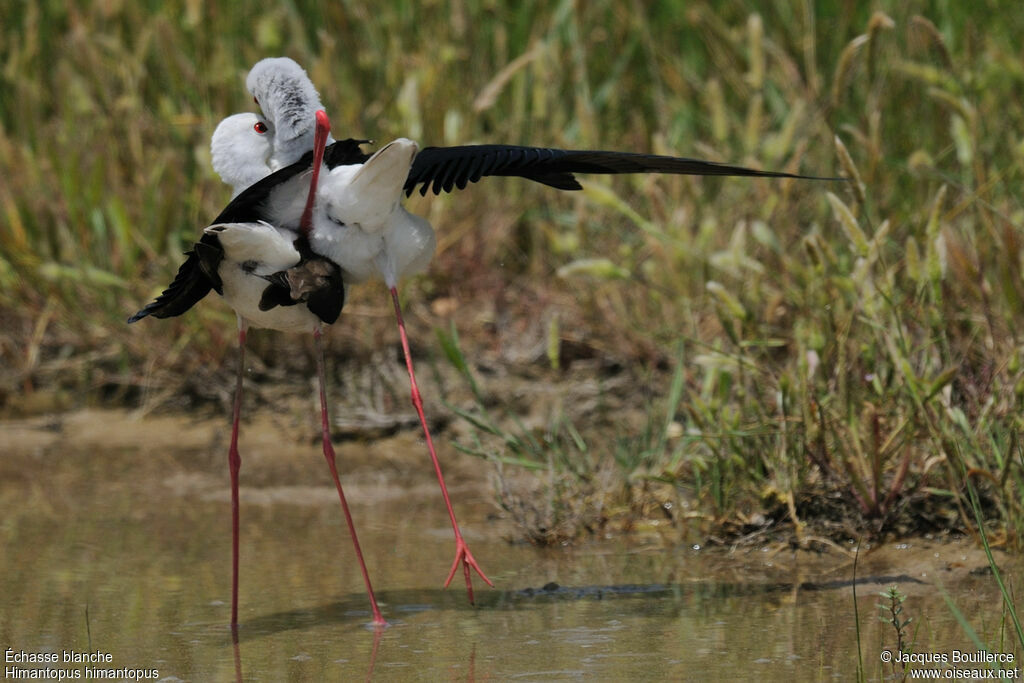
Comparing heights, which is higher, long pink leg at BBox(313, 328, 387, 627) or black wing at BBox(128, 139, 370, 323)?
black wing at BBox(128, 139, 370, 323)

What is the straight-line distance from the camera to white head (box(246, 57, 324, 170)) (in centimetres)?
344

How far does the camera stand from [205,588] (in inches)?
130

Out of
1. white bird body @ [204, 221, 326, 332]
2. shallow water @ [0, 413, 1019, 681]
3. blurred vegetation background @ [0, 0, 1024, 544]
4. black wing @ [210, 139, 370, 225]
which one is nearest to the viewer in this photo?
shallow water @ [0, 413, 1019, 681]

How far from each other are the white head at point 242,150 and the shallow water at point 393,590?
975 mm

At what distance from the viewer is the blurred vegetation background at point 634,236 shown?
3.43 meters

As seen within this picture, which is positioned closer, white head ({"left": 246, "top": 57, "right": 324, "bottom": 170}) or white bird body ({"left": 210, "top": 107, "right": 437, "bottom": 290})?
white bird body ({"left": 210, "top": 107, "right": 437, "bottom": 290})

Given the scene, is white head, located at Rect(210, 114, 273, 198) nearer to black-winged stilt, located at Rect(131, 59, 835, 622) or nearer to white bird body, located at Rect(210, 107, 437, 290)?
black-winged stilt, located at Rect(131, 59, 835, 622)

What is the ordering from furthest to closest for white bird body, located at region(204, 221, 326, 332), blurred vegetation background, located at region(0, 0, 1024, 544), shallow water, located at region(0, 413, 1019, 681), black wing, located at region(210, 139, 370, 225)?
blurred vegetation background, located at region(0, 0, 1024, 544) < black wing, located at region(210, 139, 370, 225) < white bird body, located at region(204, 221, 326, 332) < shallow water, located at region(0, 413, 1019, 681)

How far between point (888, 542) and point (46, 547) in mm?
2146

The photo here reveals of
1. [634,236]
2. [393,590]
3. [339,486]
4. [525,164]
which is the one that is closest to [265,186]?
[525,164]

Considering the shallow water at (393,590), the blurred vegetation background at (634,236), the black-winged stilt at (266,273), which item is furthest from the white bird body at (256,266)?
the shallow water at (393,590)

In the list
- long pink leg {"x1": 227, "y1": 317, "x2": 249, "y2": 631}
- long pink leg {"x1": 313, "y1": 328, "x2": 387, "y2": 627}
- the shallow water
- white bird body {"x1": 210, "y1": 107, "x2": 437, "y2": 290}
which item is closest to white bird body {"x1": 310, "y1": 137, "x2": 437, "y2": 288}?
white bird body {"x1": 210, "y1": 107, "x2": 437, "y2": 290}

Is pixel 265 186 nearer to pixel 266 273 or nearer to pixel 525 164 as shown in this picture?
pixel 266 273

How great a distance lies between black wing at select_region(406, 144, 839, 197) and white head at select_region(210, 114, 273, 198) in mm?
460
